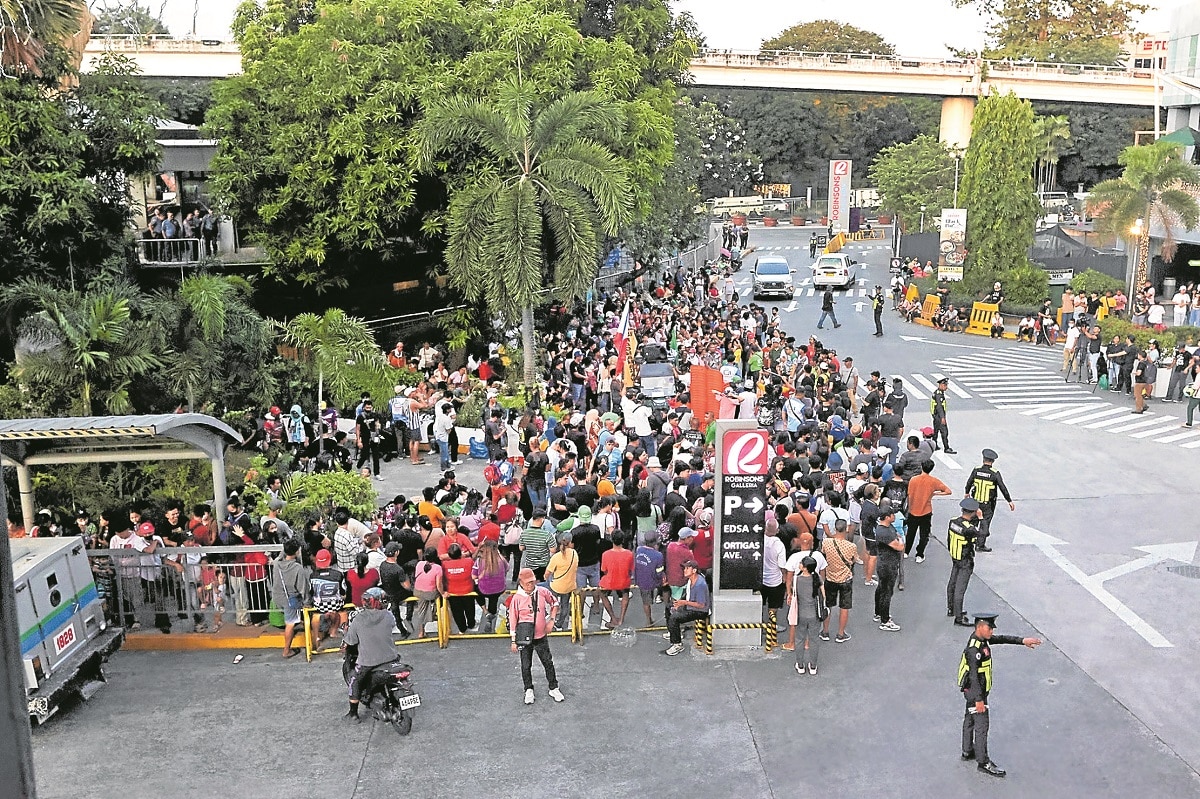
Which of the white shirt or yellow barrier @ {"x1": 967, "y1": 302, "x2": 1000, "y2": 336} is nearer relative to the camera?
the white shirt

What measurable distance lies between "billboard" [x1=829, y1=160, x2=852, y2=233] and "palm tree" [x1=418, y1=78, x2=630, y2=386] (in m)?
42.5

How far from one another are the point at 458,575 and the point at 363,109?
15.1 m

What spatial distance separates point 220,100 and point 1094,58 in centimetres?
7020

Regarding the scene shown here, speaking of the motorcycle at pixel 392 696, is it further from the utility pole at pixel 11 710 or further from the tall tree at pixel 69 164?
the tall tree at pixel 69 164

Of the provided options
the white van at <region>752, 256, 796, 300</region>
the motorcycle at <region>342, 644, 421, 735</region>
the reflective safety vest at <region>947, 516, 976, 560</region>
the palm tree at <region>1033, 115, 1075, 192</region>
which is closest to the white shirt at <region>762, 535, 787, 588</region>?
the reflective safety vest at <region>947, 516, 976, 560</region>

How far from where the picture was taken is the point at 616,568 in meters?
12.6

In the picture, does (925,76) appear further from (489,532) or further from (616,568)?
(489,532)

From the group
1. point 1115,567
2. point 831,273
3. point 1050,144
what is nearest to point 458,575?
point 1115,567

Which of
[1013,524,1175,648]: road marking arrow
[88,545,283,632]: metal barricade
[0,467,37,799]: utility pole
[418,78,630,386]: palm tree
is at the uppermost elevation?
[418,78,630,386]: palm tree

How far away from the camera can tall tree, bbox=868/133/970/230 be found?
53.7m

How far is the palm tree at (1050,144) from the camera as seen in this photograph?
69062 millimetres

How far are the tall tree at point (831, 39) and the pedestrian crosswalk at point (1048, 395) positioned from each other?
2540 inches

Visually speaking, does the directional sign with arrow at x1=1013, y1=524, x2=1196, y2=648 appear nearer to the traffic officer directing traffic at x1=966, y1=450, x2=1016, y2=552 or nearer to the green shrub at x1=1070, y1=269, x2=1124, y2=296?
the traffic officer directing traffic at x1=966, y1=450, x2=1016, y2=552

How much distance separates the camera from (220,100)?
26281mm
